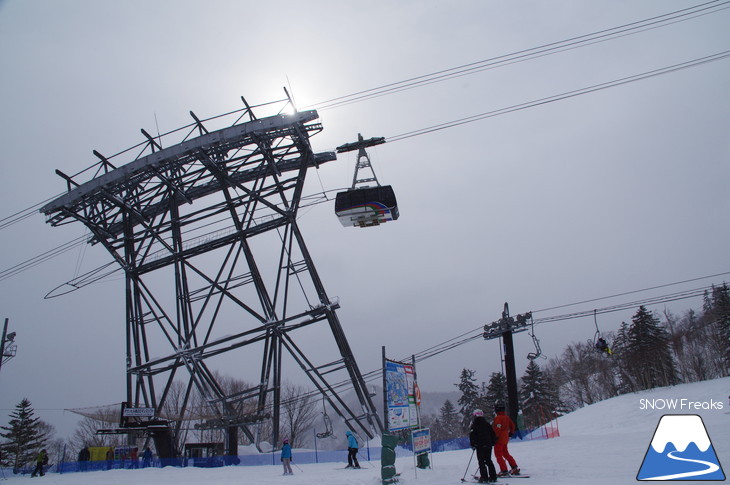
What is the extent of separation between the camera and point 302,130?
79.1ft

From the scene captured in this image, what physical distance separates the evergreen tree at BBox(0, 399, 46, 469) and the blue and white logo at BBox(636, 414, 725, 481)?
61.2 m

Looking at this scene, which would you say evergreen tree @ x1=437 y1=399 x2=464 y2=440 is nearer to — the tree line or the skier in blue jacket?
the tree line

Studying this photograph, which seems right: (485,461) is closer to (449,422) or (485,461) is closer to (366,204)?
(366,204)

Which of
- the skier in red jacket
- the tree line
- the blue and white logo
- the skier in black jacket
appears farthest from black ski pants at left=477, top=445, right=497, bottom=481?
the tree line

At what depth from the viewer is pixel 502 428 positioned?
28.8 ft

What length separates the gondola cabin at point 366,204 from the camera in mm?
17109

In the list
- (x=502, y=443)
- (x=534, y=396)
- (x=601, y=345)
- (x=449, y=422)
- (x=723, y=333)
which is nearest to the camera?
(x=502, y=443)

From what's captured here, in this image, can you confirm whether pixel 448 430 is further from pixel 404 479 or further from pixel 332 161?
pixel 404 479

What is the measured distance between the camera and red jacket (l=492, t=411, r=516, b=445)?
8727mm

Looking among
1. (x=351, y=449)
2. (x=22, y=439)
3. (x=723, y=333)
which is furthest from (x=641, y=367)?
(x=22, y=439)

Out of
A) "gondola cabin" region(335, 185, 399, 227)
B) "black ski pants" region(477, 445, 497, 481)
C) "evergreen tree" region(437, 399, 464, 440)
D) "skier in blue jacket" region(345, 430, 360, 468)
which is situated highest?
"gondola cabin" region(335, 185, 399, 227)

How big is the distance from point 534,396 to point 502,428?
4805 centimetres

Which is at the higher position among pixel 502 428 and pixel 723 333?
pixel 723 333

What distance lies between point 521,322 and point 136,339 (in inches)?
884
